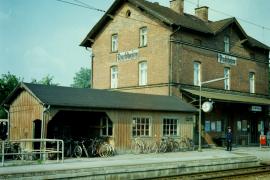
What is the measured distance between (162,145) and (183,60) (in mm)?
7608

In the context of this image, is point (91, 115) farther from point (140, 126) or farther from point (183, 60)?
point (183, 60)

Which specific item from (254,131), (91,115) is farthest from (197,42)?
(91,115)

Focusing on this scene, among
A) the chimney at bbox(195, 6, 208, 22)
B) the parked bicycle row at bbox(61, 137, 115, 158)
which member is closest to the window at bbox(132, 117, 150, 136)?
the parked bicycle row at bbox(61, 137, 115, 158)

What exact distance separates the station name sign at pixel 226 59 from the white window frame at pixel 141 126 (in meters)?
11.3

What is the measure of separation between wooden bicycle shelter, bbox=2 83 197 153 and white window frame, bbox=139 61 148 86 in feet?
15.6

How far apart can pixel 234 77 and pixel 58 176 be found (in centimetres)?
2364

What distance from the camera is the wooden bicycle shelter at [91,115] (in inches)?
747

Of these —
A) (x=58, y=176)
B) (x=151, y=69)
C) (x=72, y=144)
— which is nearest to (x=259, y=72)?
(x=151, y=69)

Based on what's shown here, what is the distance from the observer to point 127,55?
30.9m

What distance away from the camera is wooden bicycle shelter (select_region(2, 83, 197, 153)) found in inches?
747

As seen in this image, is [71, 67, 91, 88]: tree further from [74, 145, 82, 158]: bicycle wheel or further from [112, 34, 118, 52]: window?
[74, 145, 82, 158]: bicycle wheel

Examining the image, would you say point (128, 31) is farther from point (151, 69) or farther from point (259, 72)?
point (259, 72)

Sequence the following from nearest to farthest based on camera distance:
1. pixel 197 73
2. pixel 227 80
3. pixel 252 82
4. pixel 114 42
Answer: pixel 197 73, pixel 114 42, pixel 227 80, pixel 252 82

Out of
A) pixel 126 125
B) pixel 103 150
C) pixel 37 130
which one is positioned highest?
pixel 126 125
